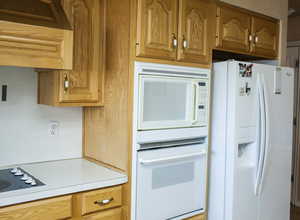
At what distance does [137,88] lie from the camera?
2.02 meters

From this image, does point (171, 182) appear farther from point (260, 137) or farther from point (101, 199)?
point (260, 137)

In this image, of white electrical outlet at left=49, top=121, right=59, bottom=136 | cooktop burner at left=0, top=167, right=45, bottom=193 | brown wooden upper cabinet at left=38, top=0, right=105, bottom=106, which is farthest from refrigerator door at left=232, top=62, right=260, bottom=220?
cooktop burner at left=0, top=167, right=45, bottom=193

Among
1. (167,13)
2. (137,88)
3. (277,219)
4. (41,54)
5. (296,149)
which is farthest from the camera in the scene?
(296,149)

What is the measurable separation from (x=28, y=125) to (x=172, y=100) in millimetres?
1047

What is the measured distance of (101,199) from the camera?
1.95m

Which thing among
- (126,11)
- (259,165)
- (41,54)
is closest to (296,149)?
(259,165)

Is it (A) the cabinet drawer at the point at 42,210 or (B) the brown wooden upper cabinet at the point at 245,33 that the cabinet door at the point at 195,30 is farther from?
(A) the cabinet drawer at the point at 42,210

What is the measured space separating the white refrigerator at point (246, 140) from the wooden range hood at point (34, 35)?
125cm

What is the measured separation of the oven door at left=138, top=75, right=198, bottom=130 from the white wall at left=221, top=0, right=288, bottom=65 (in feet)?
2.83

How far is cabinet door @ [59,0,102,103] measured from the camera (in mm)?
2131

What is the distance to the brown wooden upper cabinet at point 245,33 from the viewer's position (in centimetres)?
254

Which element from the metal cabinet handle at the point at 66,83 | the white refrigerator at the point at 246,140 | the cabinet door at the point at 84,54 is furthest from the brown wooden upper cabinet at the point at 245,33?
the metal cabinet handle at the point at 66,83

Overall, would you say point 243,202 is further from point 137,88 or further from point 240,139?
point 137,88

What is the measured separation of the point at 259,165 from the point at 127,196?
118cm
